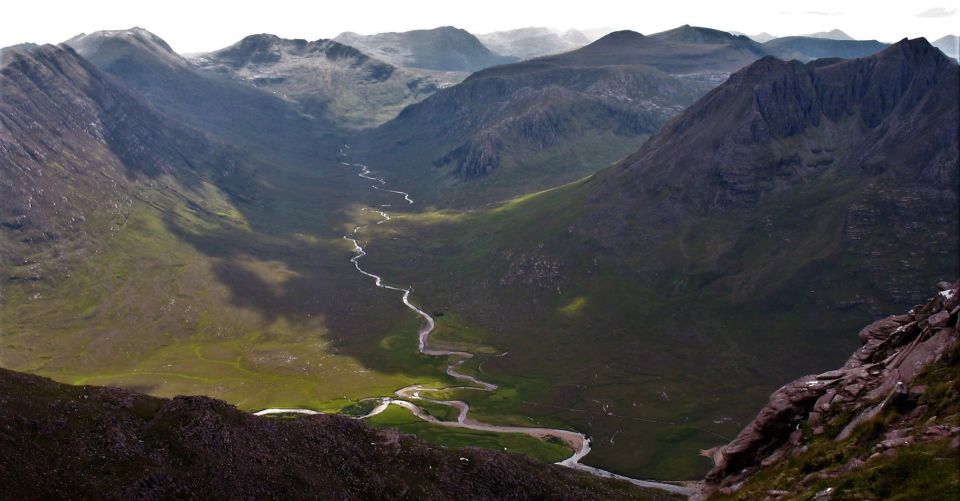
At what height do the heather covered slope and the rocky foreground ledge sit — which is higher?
the rocky foreground ledge

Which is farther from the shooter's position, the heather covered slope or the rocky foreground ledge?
the heather covered slope

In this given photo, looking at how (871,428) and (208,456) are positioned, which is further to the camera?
(208,456)

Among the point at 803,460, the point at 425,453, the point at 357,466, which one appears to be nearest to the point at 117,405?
the point at 357,466

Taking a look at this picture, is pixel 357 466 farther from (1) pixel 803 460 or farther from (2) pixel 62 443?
(1) pixel 803 460

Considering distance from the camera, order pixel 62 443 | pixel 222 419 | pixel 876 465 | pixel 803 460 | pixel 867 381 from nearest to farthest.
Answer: pixel 876 465 < pixel 803 460 < pixel 867 381 < pixel 62 443 < pixel 222 419
